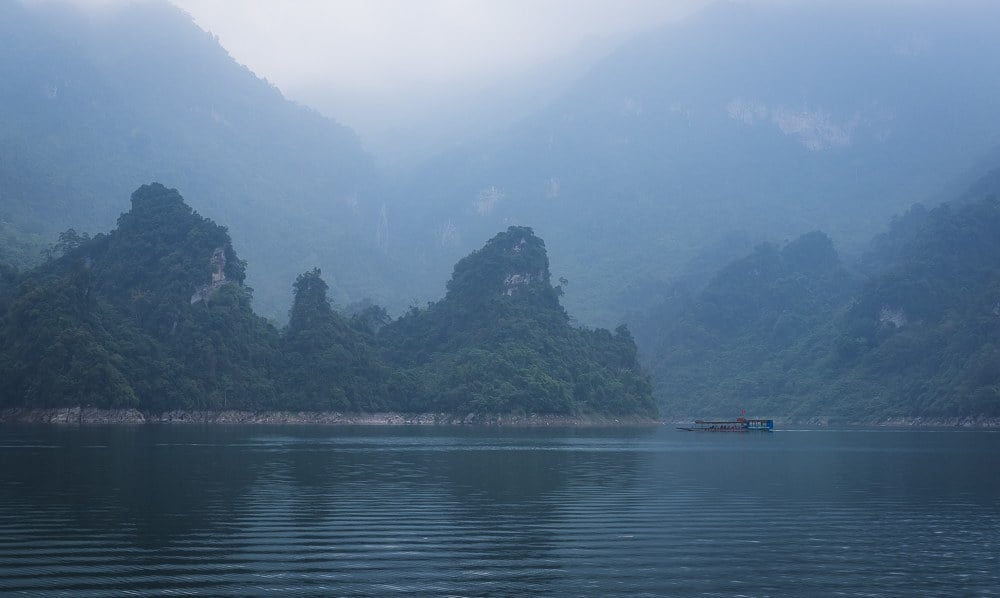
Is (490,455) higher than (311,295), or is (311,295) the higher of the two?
(311,295)

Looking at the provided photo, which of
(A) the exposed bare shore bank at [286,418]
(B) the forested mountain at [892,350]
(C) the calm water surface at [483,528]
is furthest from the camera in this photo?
(B) the forested mountain at [892,350]

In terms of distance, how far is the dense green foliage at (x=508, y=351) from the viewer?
5054 inches

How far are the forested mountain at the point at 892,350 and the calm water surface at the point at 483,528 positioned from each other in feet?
294

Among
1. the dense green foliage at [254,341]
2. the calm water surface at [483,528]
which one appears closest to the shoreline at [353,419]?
the dense green foliage at [254,341]

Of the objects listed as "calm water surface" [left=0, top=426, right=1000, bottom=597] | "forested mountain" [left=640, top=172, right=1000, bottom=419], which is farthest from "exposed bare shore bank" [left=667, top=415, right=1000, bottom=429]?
"calm water surface" [left=0, top=426, right=1000, bottom=597]

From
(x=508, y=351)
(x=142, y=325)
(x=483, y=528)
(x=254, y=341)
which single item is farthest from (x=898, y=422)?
(x=483, y=528)

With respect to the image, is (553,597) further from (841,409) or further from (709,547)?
(841,409)

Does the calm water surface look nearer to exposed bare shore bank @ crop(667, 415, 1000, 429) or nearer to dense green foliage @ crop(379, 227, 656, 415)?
exposed bare shore bank @ crop(667, 415, 1000, 429)

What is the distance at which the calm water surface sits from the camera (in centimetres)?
1986

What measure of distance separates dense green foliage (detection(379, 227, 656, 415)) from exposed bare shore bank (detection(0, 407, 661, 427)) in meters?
1.26

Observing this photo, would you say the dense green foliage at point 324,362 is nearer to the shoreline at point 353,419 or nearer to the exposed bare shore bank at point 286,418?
the exposed bare shore bank at point 286,418

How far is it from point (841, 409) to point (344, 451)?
353ft

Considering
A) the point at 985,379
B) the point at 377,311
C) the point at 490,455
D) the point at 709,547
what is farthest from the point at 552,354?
the point at 709,547

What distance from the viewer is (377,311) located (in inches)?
6314
